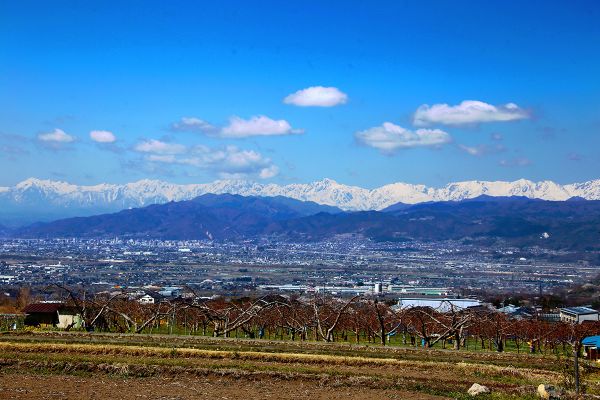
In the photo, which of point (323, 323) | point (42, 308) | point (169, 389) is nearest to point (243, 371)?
point (169, 389)

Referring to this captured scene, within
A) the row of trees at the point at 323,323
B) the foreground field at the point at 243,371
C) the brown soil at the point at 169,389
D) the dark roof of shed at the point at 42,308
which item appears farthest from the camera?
the dark roof of shed at the point at 42,308

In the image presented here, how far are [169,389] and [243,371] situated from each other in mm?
3183

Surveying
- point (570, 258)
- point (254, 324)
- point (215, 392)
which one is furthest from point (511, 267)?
point (215, 392)

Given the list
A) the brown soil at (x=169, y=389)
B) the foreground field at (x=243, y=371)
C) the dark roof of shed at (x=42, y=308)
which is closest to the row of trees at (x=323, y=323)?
A: the dark roof of shed at (x=42, y=308)

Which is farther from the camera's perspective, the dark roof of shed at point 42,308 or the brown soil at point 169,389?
the dark roof of shed at point 42,308

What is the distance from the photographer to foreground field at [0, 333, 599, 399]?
19734 mm

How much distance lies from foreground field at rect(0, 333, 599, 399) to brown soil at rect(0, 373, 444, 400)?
26 millimetres

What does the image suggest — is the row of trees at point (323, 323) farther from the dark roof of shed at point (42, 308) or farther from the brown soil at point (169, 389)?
the brown soil at point (169, 389)

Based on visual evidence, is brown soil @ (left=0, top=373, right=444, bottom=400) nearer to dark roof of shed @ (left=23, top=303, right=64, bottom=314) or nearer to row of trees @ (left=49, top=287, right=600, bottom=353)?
row of trees @ (left=49, top=287, right=600, bottom=353)

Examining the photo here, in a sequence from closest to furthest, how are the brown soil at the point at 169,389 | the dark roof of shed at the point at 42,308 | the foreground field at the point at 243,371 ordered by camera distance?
the brown soil at the point at 169,389 → the foreground field at the point at 243,371 → the dark roof of shed at the point at 42,308

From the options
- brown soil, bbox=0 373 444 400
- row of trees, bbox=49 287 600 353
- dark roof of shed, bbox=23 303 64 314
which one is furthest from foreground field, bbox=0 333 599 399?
dark roof of shed, bbox=23 303 64 314

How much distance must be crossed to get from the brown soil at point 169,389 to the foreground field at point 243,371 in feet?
0.08

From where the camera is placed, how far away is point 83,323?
1528 inches

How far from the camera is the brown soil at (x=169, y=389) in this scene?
18500 mm
